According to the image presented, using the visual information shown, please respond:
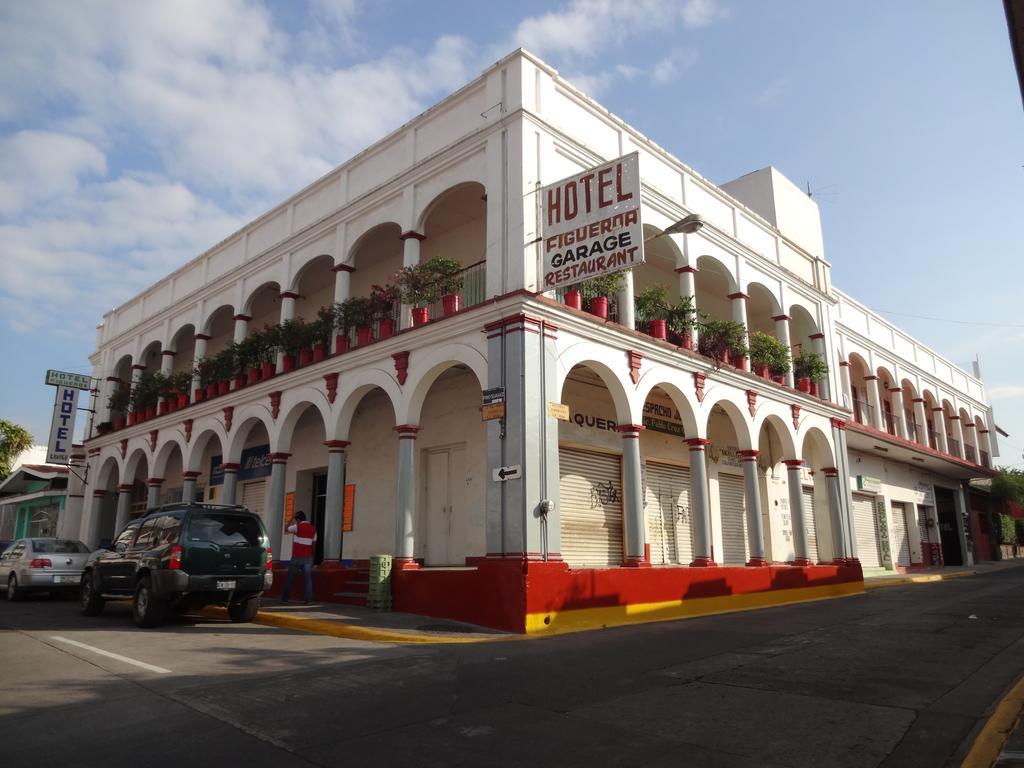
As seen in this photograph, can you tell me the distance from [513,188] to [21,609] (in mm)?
12426

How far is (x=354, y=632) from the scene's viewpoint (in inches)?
421

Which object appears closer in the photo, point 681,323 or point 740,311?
point 681,323

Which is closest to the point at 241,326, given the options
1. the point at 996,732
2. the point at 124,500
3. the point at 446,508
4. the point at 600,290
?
the point at 124,500

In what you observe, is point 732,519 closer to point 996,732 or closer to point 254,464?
point 254,464

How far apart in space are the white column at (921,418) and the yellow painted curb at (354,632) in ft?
87.3

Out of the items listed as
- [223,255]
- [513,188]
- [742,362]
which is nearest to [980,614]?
[742,362]

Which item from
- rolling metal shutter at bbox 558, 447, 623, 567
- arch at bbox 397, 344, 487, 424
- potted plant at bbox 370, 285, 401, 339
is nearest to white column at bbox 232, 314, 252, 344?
potted plant at bbox 370, 285, 401, 339

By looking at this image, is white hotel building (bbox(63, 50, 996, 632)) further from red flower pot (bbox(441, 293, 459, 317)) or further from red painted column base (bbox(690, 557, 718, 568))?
red flower pot (bbox(441, 293, 459, 317))

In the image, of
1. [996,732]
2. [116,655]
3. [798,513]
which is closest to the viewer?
[996,732]

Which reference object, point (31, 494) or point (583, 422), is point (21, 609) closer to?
point (583, 422)

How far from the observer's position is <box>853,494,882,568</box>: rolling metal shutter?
2596cm

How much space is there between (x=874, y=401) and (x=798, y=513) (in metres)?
11.0

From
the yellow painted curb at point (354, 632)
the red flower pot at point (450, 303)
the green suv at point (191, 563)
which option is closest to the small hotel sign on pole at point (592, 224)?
the red flower pot at point (450, 303)

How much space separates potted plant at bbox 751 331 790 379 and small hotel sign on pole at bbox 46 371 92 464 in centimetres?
2398
